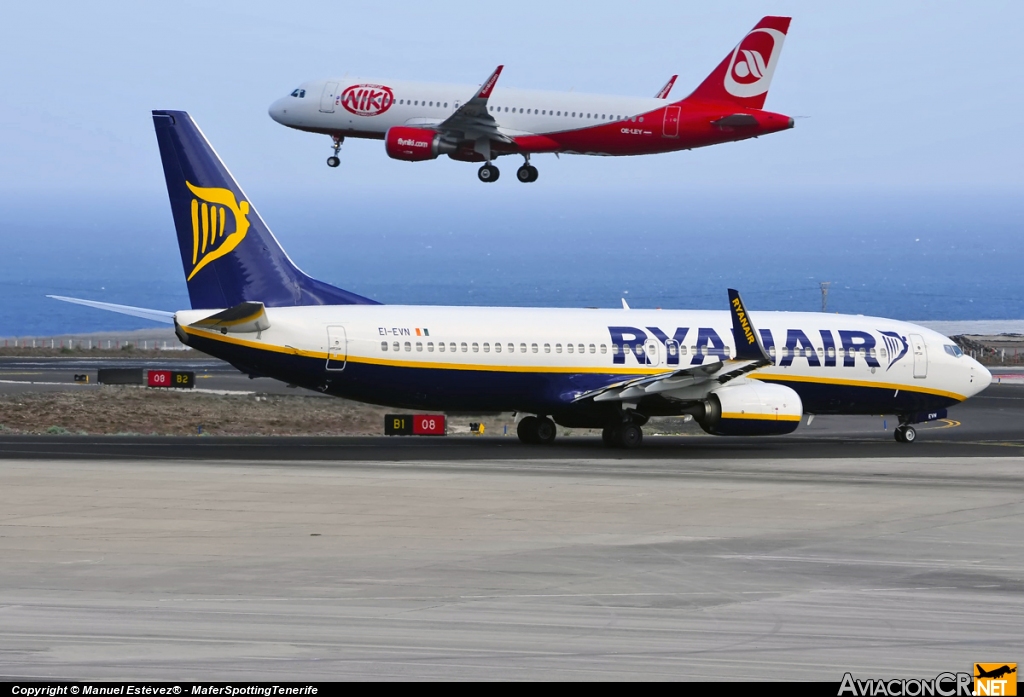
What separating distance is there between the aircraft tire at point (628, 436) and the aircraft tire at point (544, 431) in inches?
82.1

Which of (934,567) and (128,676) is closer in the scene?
(128,676)

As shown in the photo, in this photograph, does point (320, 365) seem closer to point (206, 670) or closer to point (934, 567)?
point (934, 567)

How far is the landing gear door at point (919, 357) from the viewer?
4294 cm

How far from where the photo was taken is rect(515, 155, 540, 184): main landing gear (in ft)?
186

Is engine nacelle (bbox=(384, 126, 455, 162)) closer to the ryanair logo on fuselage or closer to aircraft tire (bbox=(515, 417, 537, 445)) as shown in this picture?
aircraft tire (bbox=(515, 417, 537, 445))

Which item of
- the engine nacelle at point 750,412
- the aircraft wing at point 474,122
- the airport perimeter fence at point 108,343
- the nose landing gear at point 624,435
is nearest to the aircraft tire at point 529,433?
the nose landing gear at point 624,435

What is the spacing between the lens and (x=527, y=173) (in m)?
57.2

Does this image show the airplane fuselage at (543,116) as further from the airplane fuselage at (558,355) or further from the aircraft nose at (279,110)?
the airplane fuselage at (558,355)

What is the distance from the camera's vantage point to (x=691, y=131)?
55.4m

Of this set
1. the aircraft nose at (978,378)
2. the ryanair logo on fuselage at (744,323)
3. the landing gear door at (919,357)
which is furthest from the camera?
the aircraft nose at (978,378)

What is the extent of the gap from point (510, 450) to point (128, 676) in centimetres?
2514

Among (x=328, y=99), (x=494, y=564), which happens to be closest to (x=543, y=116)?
(x=328, y=99)

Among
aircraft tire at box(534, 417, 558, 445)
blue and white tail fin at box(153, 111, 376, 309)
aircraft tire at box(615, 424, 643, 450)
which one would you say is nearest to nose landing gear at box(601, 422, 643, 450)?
aircraft tire at box(615, 424, 643, 450)

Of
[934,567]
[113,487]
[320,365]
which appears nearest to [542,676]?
[934,567]
